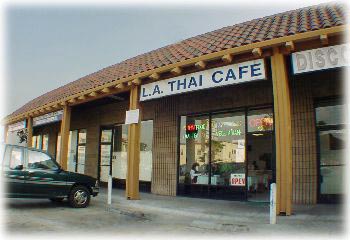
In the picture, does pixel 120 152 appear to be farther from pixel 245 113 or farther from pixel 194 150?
pixel 245 113

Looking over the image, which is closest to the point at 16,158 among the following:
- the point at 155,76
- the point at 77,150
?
the point at 155,76

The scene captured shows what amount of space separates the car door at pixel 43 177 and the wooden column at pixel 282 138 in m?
5.67

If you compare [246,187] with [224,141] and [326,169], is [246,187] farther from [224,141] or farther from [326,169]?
[326,169]

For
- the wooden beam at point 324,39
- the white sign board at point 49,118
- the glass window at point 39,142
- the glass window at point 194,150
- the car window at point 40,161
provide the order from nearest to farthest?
1. the wooden beam at point 324,39
2. the car window at point 40,161
3. the glass window at point 194,150
4. the white sign board at point 49,118
5. the glass window at point 39,142

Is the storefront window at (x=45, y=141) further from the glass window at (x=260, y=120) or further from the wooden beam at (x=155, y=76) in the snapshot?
the glass window at (x=260, y=120)

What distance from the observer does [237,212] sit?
29.2ft

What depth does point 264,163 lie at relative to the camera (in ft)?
36.1

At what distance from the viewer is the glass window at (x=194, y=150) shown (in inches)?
486

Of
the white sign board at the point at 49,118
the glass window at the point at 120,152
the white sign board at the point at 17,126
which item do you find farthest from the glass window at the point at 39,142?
the glass window at the point at 120,152

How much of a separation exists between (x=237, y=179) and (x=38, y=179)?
19.0 feet

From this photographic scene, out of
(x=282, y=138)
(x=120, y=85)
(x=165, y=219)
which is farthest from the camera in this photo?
(x=120, y=85)

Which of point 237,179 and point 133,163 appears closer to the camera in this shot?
point 133,163

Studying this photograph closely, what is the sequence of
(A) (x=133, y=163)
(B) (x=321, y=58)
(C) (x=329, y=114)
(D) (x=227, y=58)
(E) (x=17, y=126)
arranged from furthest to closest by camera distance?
1. (E) (x=17, y=126)
2. (A) (x=133, y=163)
3. (C) (x=329, y=114)
4. (D) (x=227, y=58)
5. (B) (x=321, y=58)

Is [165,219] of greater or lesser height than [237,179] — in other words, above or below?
below
